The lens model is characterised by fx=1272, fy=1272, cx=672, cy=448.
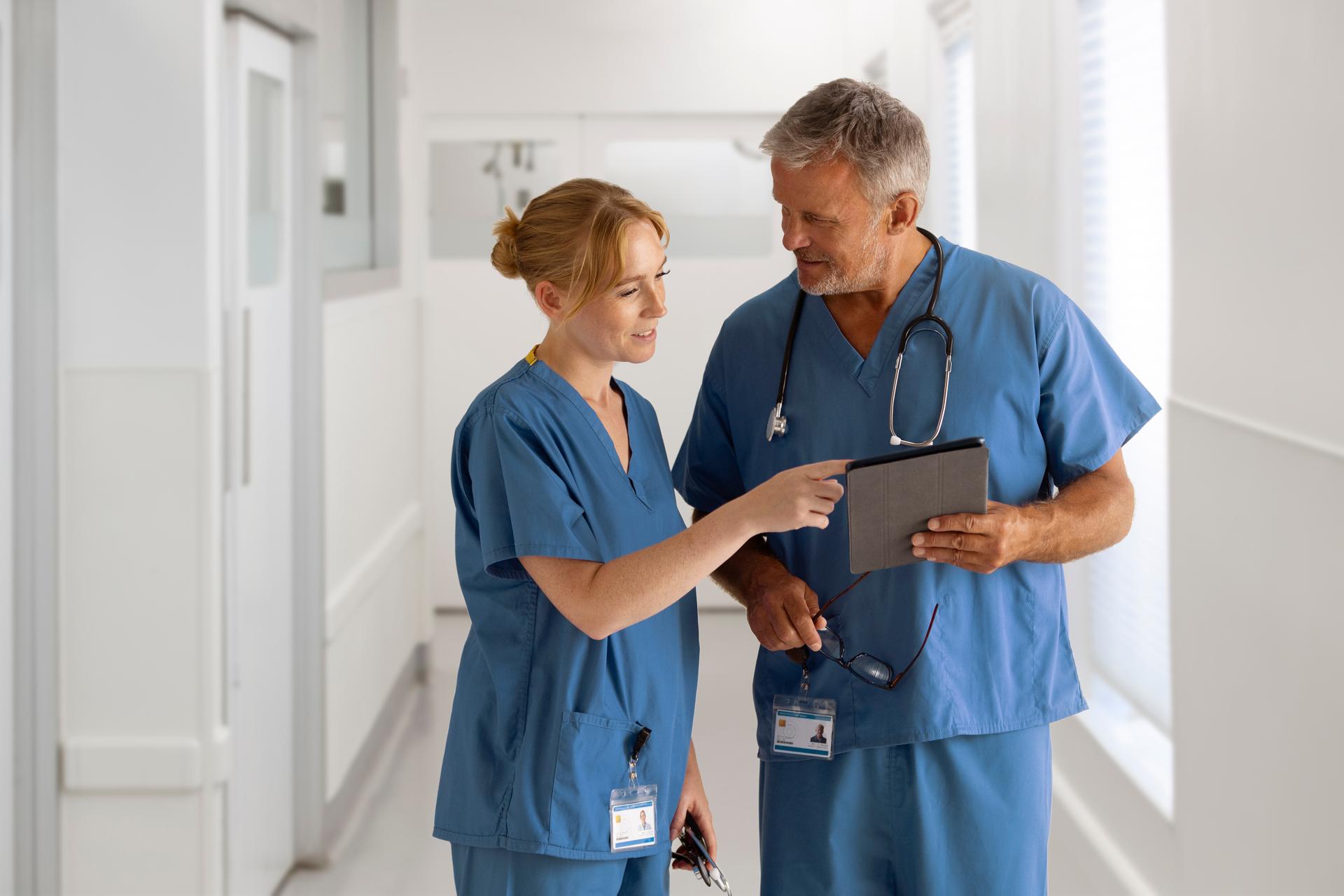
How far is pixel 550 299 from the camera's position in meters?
1.51

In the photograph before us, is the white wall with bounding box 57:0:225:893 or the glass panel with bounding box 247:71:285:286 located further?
the glass panel with bounding box 247:71:285:286

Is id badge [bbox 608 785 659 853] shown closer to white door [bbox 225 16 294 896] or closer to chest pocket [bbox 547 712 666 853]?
chest pocket [bbox 547 712 666 853]

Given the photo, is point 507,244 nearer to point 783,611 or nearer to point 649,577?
point 649,577

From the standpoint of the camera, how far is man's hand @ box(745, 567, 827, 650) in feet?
5.10

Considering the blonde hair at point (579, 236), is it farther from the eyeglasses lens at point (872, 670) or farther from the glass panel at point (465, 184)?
the glass panel at point (465, 184)

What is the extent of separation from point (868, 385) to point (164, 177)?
4.70ft

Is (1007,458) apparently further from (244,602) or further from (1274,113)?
(244,602)

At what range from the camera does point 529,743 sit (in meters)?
1.45

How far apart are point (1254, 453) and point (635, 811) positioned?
118 centimetres

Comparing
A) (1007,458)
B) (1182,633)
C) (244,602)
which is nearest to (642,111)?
(244,602)

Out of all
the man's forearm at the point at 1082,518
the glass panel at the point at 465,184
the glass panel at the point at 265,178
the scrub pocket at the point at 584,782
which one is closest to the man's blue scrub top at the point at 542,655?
the scrub pocket at the point at 584,782

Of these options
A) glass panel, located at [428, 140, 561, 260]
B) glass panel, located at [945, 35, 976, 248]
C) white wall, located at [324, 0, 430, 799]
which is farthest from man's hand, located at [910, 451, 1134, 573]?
glass panel, located at [428, 140, 561, 260]

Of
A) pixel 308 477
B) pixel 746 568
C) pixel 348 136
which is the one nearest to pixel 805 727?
pixel 746 568

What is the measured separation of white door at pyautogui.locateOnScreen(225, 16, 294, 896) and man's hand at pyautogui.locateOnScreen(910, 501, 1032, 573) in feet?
5.15
